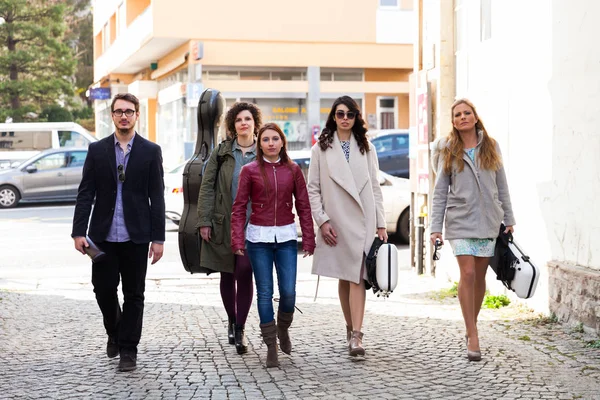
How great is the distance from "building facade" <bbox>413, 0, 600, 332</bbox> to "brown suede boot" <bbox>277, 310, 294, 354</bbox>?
242cm

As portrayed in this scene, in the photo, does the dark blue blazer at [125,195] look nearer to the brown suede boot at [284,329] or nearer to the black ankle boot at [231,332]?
the brown suede boot at [284,329]

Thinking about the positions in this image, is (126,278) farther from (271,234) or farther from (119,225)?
(271,234)

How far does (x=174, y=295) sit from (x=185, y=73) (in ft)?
89.4

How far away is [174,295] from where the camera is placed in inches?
466

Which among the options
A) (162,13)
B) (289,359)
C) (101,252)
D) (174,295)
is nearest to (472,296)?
(289,359)

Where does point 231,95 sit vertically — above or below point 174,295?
above

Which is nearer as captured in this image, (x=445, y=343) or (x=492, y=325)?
(x=445, y=343)

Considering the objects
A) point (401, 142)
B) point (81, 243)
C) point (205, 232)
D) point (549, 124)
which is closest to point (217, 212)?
point (205, 232)

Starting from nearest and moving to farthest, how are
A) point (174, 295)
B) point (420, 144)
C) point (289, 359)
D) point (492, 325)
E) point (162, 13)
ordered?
point (289, 359) < point (492, 325) < point (174, 295) < point (420, 144) < point (162, 13)

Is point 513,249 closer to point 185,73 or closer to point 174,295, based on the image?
point 174,295

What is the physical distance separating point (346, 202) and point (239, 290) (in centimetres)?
104

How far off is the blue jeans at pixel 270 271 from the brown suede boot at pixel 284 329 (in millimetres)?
105

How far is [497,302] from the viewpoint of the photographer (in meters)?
10.2

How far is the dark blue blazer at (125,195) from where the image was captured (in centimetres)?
729
